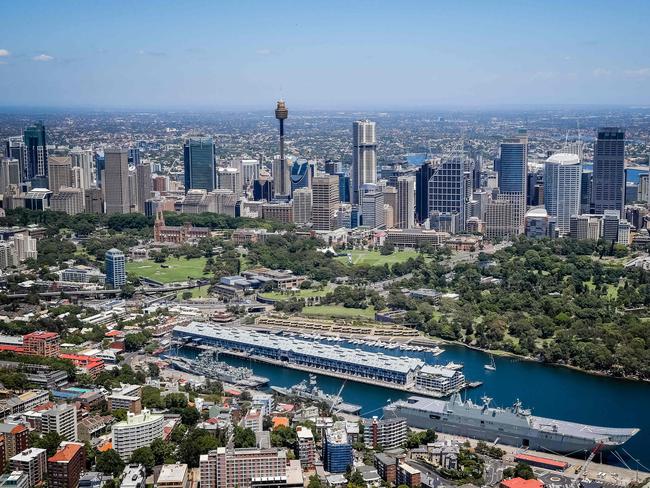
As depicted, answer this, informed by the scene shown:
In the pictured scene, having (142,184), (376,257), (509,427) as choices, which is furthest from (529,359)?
(142,184)

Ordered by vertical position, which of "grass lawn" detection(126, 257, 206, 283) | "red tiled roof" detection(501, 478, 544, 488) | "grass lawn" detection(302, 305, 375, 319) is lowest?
"grass lawn" detection(302, 305, 375, 319)

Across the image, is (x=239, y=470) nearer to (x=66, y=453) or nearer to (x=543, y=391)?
(x=66, y=453)

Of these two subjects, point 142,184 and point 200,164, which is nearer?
point 142,184

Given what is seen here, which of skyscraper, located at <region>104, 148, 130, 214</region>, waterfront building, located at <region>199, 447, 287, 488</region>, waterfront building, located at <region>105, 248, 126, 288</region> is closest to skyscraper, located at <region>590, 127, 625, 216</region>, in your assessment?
skyscraper, located at <region>104, 148, 130, 214</region>

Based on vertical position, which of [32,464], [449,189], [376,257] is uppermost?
[449,189]

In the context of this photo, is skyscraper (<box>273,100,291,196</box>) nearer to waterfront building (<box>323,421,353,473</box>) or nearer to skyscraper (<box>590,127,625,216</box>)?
skyscraper (<box>590,127,625,216</box>)

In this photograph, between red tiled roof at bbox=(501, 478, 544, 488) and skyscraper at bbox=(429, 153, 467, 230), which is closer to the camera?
red tiled roof at bbox=(501, 478, 544, 488)

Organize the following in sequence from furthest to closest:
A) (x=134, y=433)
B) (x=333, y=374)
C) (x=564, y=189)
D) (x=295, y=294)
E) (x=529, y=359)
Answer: (x=564, y=189) < (x=295, y=294) < (x=529, y=359) < (x=333, y=374) < (x=134, y=433)

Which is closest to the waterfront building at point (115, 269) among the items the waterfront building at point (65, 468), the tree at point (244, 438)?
the tree at point (244, 438)
